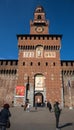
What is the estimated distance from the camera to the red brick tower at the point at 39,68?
33.6 metres

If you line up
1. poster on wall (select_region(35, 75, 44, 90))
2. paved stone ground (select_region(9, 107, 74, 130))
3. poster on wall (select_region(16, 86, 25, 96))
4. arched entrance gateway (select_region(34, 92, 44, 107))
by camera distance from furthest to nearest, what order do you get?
arched entrance gateway (select_region(34, 92, 44, 107)) → poster on wall (select_region(35, 75, 44, 90)) → poster on wall (select_region(16, 86, 25, 96)) → paved stone ground (select_region(9, 107, 74, 130))

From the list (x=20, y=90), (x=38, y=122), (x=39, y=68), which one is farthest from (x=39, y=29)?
(x=38, y=122)

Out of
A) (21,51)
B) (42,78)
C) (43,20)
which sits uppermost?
(43,20)

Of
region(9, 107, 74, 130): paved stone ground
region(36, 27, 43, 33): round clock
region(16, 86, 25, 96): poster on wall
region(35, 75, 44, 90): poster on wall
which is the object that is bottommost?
region(9, 107, 74, 130): paved stone ground

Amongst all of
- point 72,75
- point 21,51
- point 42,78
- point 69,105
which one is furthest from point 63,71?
point 21,51

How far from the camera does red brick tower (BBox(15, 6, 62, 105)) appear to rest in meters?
33.6

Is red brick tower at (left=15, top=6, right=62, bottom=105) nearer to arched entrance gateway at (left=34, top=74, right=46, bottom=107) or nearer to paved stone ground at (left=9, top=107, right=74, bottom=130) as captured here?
arched entrance gateway at (left=34, top=74, right=46, bottom=107)

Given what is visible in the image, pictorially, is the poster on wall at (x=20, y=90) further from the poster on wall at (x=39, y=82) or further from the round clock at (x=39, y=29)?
the round clock at (x=39, y=29)

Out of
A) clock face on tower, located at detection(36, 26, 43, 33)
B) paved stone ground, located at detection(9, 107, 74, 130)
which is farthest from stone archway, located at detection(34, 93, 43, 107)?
paved stone ground, located at detection(9, 107, 74, 130)

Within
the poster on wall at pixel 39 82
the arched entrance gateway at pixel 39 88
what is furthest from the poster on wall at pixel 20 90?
the poster on wall at pixel 39 82

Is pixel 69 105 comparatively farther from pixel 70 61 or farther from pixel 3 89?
pixel 3 89

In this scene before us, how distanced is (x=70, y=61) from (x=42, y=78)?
6977 mm

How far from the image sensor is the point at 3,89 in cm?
3488

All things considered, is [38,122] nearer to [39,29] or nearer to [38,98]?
Result: [38,98]
